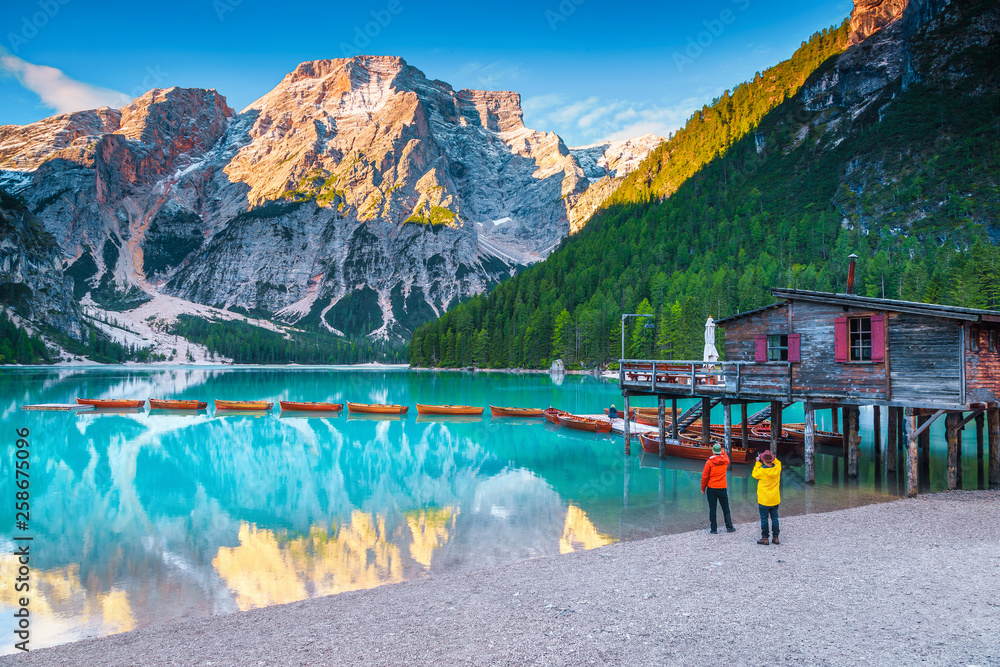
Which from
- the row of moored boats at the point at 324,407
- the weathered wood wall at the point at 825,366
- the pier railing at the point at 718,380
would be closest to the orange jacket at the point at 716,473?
the weathered wood wall at the point at 825,366

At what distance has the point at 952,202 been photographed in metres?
134

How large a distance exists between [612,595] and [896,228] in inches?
6240

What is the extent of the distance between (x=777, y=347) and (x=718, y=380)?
13.7 ft

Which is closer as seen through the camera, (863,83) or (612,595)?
(612,595)

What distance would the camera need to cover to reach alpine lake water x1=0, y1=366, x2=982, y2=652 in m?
15.7

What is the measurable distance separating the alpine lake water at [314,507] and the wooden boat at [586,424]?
697mm

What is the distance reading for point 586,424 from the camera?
45719 mm

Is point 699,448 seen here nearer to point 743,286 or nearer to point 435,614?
point 435,614

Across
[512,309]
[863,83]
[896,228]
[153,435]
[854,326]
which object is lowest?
[153,435]

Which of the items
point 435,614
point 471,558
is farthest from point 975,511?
→ point 435,614

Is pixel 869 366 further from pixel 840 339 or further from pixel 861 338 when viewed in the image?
pixel 840 339

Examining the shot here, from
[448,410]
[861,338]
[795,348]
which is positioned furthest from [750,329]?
[448,410]

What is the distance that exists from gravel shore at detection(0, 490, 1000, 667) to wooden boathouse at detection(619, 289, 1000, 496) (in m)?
7.43

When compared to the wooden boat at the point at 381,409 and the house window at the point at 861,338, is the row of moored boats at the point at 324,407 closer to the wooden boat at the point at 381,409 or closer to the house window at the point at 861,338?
the wooden boat at the point at 381,409
